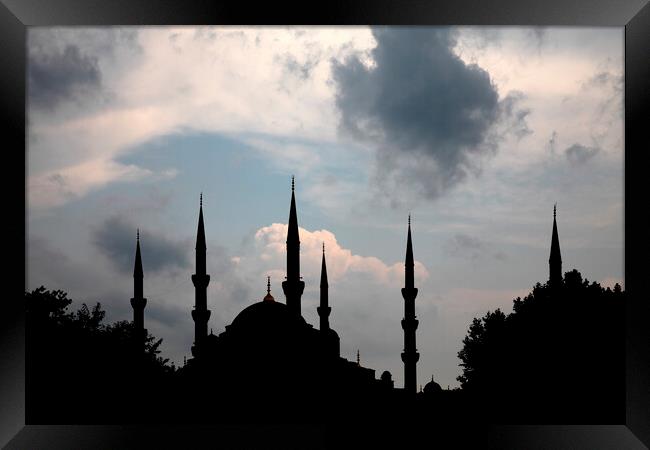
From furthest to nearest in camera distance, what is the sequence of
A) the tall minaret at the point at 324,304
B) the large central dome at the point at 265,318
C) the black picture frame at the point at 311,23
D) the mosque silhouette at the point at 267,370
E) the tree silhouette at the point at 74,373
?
the tall minaret at the point at 324,304 → the large central dome at the point at 265,318 → the mosque silhouette at the point at 267,370 → the tree silhouette at the point at 74,373 → the black picture frame at the point at 311,23

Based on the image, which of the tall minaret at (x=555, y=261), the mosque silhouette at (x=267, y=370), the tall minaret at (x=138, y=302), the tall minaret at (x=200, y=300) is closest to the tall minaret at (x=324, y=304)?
the mosque silhouette at (x=267, y=370)

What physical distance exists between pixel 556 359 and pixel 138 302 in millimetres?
21889

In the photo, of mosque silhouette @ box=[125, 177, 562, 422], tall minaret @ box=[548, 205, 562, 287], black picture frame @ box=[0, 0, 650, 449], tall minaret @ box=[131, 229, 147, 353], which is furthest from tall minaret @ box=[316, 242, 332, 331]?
black picture frame @ box=[0, 0, 650, 449]

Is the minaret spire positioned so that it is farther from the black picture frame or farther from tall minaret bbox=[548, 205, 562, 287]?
the black picture frame

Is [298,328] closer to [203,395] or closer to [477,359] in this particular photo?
[203,395]

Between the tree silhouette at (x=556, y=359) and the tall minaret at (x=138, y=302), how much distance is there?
16032 mm

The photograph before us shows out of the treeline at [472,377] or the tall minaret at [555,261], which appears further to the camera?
the tall minaret at [555,261]

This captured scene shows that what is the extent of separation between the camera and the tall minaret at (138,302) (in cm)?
3912

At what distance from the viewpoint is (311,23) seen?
17.4 ft

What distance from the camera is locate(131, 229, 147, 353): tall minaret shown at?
39.1 metres

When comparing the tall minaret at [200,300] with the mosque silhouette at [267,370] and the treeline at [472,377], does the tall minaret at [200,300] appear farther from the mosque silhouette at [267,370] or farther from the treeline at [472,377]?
the treeline at [472,377]

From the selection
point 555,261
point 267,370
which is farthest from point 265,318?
point 555,261

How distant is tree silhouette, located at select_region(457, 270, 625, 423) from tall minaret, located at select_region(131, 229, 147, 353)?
1603cm

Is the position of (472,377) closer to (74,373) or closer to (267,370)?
(267,370)
